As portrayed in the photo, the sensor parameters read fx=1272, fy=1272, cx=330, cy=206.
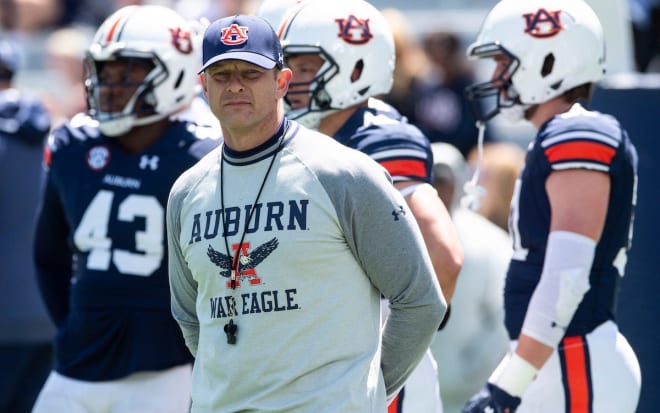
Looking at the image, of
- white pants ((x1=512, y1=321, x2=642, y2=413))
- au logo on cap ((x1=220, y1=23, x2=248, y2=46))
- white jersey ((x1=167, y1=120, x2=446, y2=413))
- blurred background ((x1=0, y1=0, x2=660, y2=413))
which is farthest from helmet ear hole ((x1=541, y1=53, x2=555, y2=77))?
au logo on cap ((x1=220, y1=23, x2=248, y2=46))

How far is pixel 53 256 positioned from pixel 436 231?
185 cm

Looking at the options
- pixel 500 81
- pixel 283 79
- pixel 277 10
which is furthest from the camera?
pixel 277 10

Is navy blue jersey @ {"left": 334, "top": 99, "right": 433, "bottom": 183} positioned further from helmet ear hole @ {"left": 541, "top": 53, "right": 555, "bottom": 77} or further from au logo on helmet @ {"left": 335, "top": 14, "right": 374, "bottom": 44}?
helmet ear hole @ {"left": 541, "top": 53, "right": 555, "bottom": 77}

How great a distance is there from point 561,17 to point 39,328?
366cm

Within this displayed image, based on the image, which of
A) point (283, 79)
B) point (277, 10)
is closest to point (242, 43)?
point (283, 79)

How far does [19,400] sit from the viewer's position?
700 centimetres

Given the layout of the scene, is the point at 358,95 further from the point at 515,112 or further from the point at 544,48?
the point at 544,48

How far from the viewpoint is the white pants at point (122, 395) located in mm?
4754

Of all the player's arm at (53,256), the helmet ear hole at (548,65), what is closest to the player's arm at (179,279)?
the player's arm at (53,256)

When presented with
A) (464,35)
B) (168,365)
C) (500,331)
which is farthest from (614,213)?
(464,35)

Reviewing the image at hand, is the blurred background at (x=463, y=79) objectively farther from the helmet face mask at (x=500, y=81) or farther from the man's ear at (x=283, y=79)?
→ the man's ear at (x=283, y=79)

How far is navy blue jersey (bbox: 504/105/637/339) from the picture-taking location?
4.16 metres

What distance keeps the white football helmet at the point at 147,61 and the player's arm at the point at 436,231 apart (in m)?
1.26

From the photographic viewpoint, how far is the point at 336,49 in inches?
179
